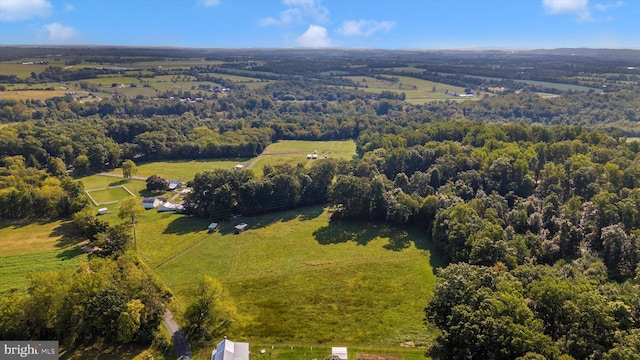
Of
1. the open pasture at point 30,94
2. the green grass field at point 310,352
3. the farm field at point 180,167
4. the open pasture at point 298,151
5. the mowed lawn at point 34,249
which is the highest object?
the open pasture at point 30,94

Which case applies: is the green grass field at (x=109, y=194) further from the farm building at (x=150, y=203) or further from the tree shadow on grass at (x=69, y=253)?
the tree shadow on grass at (x=69, y=253)

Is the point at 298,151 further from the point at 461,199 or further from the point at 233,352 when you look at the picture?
the point at 233,352

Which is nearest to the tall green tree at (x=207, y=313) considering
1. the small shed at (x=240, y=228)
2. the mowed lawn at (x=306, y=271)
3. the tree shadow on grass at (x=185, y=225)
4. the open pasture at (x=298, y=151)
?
the mowed lawn at (x=306, y=271)

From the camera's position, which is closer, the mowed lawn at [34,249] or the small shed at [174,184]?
the mowed lawn at [34,249]

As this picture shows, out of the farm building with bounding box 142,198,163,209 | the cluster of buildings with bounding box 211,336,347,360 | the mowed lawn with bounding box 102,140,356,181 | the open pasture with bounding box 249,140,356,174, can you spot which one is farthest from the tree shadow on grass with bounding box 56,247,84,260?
the open pasture with bounding box 249,140,356,174

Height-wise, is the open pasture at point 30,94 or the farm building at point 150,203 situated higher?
the open pasture at point 30,94

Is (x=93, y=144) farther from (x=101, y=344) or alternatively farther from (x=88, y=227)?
(x=101, y=344)

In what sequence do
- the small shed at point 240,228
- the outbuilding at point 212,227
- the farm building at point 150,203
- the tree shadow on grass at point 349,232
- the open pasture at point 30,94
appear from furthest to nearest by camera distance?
the open pasture at point 30,94, the farm building at point 150,203, the outbuilding at point 212,227, the small shed at point 240,228, the tree shadow on grass at point 349,232
